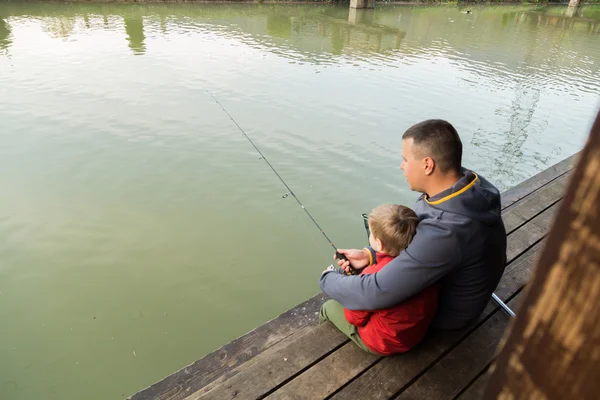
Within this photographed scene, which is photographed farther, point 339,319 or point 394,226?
point 339,319

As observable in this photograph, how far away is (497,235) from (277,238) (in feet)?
8.65

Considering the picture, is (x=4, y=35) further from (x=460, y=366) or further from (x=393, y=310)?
(x=460, y=366)

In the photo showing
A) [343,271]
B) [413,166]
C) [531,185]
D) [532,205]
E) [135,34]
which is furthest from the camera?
[135,34]

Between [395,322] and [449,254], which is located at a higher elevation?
[449,254]

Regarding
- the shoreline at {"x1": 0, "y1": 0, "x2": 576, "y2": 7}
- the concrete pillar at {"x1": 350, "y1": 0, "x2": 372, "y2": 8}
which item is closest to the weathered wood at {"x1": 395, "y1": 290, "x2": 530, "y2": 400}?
the shoreline at {"x1": 0, "y1": 0, "x2": 576, "y2": 7}

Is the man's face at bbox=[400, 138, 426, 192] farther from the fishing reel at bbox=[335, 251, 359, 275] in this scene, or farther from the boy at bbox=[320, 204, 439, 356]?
the fishing reel at bbox=[335, 251, 359, 275]

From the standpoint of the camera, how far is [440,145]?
177cm

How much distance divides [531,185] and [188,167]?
4.03 metres

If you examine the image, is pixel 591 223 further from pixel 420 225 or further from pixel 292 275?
pixel 292 275

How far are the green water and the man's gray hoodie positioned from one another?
179 centimetres

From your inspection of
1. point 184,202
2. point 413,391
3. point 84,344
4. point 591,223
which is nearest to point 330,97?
point 184,202

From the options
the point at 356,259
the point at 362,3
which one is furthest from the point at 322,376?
the point at 362,3

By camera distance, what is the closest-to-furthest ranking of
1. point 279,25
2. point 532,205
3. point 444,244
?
point 444,244
point 532,205
point 279,25

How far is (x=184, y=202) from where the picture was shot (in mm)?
4555
